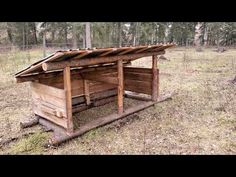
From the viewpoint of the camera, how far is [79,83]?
7.23 meters

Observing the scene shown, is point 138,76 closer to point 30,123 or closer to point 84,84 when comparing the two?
point 84,84

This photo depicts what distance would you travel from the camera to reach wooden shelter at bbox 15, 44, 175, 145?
16.7 feet

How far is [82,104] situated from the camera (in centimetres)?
730

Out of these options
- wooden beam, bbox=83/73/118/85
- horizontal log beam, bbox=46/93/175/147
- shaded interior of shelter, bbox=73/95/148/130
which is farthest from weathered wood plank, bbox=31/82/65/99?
wooden beam, bbox=83/73/118/85

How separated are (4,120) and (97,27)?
23.6 m

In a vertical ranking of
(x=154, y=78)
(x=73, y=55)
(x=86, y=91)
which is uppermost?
(x=73, y=55)

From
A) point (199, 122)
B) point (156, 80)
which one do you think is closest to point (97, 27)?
point (156, 80)

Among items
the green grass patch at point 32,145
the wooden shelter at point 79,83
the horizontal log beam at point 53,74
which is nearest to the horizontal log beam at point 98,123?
the wooden shelter at point 79,83

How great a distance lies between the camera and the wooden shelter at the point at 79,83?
5.08m

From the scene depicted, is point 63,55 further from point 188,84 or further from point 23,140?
point 188,84

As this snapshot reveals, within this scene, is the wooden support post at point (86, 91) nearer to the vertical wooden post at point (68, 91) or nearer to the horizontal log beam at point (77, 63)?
the horizontal log beam at point (77, 63)

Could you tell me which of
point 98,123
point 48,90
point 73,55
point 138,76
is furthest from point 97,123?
point 138,76

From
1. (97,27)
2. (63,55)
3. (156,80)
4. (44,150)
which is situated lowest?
(44,150)

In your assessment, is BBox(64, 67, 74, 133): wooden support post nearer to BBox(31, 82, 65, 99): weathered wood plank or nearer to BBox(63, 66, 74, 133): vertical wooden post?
BBox(63, 66, 74, 133): vertical wooden post
